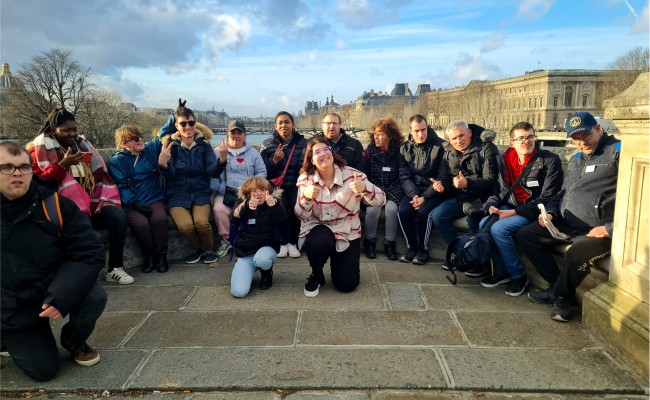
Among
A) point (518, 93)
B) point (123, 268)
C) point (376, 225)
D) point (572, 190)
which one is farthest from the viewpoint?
point (518, 93)

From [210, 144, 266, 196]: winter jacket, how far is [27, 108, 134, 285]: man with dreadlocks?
1266mm

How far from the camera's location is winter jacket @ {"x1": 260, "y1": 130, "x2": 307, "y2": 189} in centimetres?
593

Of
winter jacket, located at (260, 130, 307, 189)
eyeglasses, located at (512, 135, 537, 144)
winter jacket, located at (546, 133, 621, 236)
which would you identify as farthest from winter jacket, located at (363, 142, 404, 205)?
winter jacket, located at (546, 133, 621, 236)

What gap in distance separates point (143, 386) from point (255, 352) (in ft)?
2.46

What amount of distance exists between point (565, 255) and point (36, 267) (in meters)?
3.97

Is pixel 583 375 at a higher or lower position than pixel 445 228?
lower

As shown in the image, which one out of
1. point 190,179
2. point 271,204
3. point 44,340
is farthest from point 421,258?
point 44,340

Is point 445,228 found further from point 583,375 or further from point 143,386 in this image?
point 143,386

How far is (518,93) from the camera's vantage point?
94.0m

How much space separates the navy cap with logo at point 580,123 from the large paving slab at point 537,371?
1.85 meters

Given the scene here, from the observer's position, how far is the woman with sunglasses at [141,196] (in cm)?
506

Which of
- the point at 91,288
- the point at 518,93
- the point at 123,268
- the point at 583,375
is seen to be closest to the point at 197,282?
the point at 123,268

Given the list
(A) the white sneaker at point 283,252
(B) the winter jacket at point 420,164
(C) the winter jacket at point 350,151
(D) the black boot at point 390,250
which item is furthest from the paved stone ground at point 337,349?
(C) the winter jacket at point 350,151

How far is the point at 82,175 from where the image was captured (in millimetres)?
4652
